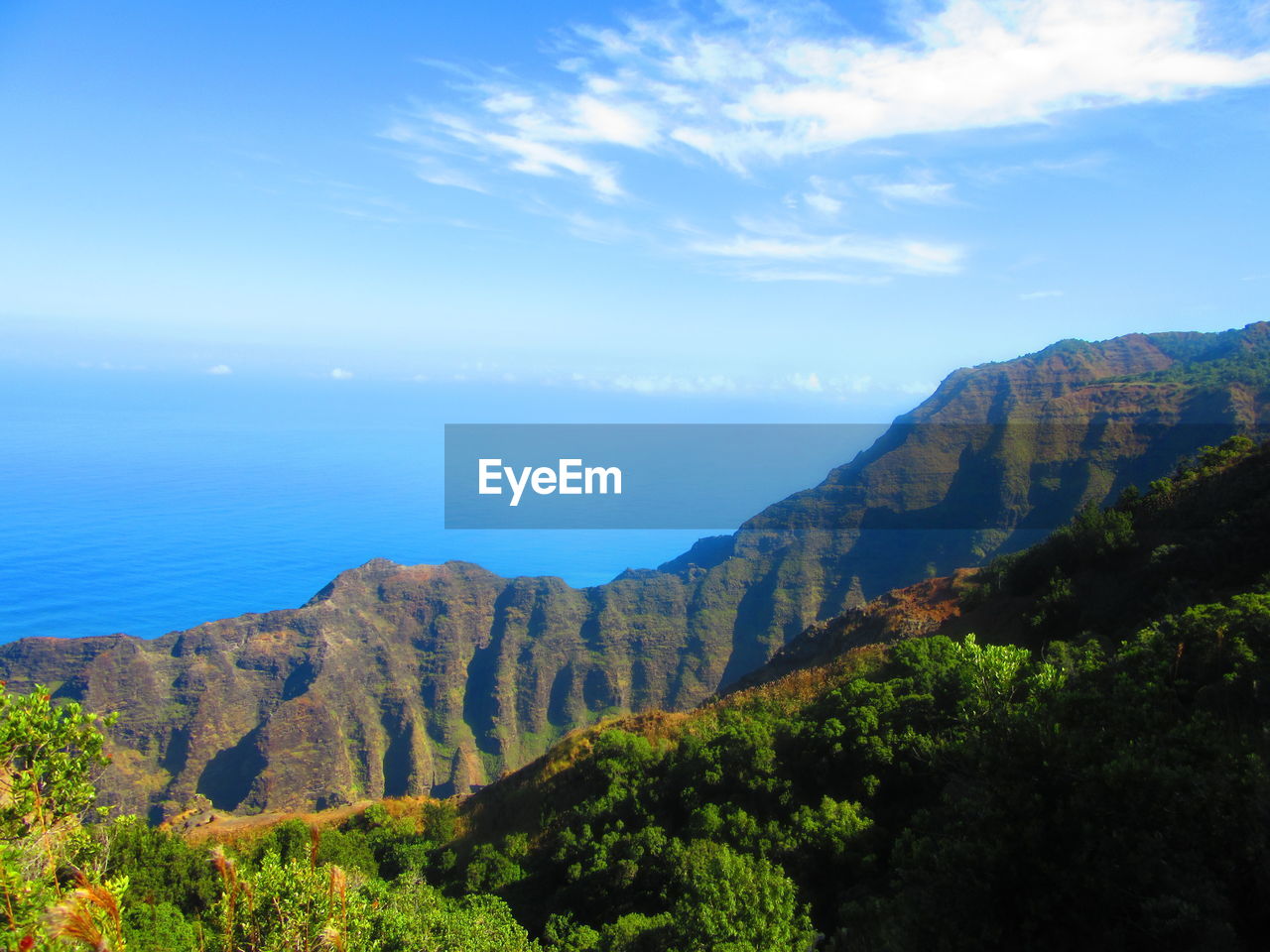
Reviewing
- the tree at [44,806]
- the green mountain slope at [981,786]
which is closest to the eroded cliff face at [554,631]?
the green mountain slope at [981,786]

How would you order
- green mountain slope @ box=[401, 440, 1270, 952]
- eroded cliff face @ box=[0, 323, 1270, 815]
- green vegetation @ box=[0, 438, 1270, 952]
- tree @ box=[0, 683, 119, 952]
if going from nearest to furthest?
1. tree @ box=[0, 683, 119, 952]
2. green vegetation @ box=[0, 438, 1270, 952]
3. green mountain slope @ box=[401, 440, 1270, 952]
4. eroded cliff face @ box=[0, 323, 1270, 815]

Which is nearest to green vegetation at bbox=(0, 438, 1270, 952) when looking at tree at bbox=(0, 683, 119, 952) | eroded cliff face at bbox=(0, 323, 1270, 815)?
tree at bbox=(0, 683, 119, 952)

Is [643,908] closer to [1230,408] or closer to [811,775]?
[811,775]

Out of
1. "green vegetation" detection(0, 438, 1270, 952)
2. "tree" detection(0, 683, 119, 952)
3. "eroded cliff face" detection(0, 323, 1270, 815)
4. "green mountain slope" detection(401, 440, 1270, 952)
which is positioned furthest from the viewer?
"eroded cliff face" detection(0, 323, 1270, 815)

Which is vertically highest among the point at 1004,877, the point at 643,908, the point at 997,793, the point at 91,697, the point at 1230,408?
the point at 1230,408

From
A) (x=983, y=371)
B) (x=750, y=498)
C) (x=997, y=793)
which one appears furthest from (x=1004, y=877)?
(x=750, y=498)

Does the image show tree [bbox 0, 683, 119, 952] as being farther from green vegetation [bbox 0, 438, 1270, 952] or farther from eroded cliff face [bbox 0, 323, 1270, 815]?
eroded cliff face [bbox 0, 323, 1270, 815]

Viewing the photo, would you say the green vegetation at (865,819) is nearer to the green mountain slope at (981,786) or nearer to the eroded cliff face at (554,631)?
the green mountain slope at (981,786)

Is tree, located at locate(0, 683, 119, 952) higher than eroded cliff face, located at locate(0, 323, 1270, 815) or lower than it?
higher
